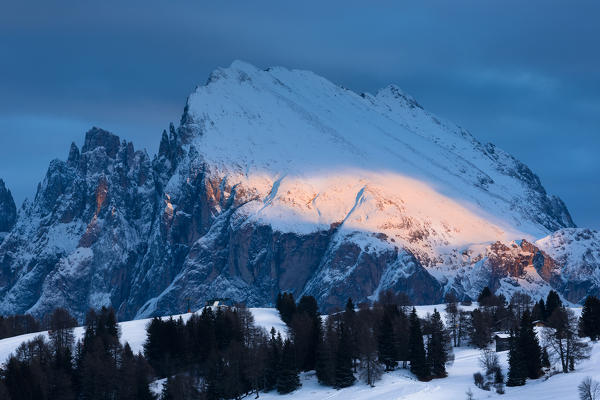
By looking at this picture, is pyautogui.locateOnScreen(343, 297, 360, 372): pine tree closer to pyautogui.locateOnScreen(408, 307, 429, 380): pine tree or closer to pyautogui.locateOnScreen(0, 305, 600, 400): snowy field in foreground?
pyautogui.locateOnScreen(0, 305, 600, 400): snowy field in foreground

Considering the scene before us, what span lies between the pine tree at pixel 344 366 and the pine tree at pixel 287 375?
6.41 meters

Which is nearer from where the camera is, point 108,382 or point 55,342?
point 108,382

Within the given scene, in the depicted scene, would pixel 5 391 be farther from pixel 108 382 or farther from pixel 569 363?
pixel 569 363

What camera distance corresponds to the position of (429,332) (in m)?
188

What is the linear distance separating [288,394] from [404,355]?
1985 cm

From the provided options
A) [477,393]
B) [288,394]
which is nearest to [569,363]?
[477,393]

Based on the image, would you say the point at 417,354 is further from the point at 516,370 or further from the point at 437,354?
the point at 516,370

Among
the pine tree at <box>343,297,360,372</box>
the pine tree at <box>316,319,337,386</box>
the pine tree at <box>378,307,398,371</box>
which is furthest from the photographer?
the pine tree at <box>378,307,398,371</box>

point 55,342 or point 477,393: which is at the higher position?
point 55,342

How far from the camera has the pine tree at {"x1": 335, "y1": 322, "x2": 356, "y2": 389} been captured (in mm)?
170000

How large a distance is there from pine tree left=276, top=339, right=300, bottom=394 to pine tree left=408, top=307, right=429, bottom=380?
→ 1770cm

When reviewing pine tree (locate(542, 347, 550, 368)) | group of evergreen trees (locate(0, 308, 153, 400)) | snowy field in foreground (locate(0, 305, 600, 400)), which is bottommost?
snowy field in foreground (locate(0, 305, 600, 400))

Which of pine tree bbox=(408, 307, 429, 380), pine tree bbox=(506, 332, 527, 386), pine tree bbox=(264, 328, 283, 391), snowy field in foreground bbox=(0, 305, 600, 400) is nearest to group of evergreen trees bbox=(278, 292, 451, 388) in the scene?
pine tree bbox=(408, 307, 429, 380)

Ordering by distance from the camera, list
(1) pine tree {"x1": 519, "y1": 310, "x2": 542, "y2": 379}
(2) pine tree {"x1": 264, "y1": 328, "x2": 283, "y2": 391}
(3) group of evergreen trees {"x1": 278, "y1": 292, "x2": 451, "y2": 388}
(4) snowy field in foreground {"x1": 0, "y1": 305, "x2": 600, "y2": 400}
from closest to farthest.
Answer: (4) snowy field in foreground {"x1": 0, "y1": 305, "x2": 600, "y2": 400}
(1) pine tree {"x1": 519, "y1": 310, "x2": 542, "y2": 379}
(3) group of evergreen trees {"x1": 278, "y1": 292, "x2": 451, "y2": 388}
(2) pine tree {"x1": 264, "y1": 328, "x2": 283, "y2": 391}
